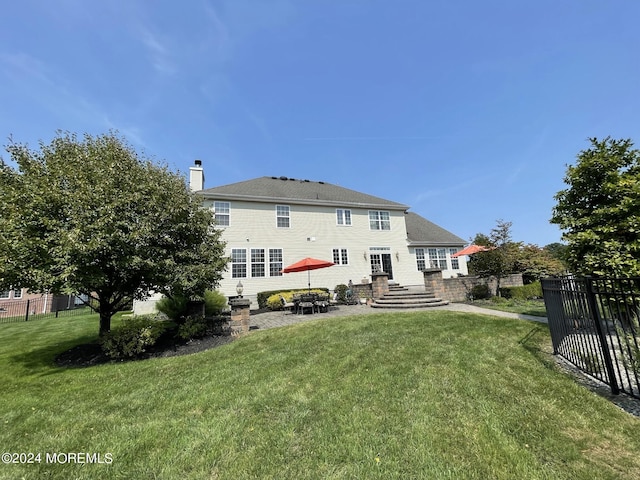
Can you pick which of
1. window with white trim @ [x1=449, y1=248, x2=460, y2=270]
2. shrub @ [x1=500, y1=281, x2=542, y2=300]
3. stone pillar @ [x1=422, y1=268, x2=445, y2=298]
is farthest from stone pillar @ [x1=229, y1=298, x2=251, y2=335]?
window with white trim @ [x1=449, y1=248, x2=460, y2=270]

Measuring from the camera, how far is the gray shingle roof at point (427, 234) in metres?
22.6

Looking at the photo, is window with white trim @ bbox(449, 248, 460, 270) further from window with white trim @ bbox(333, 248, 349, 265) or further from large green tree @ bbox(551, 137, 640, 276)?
large green tree @ bbox(551, 137, 640, 276)

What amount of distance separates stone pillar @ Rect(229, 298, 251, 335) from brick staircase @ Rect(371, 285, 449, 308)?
6825 mm

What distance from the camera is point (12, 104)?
8.47 metres

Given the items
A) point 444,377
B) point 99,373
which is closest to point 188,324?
point 99,373

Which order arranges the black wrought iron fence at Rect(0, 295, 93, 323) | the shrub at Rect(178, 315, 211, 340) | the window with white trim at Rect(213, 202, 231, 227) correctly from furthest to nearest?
the black wrought iron fence at Rect(0, 295, 93, 323)
the window with white trim at Rect(213, 202, 231, 227)
the shrub at Rect(178, 315, 211, 340)

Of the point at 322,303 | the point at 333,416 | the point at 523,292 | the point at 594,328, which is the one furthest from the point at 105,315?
the point at 523,292

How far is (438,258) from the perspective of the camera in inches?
893

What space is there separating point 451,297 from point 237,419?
13.9 meters

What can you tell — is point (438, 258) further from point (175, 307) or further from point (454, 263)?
point (175, 307)

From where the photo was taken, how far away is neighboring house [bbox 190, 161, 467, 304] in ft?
56.7

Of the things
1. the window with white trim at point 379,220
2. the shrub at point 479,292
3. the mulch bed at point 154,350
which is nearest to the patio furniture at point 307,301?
the mulch bed at point 154,350

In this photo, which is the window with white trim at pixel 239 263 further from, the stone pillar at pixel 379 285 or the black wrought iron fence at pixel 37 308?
the black wrought iron fence at pixel 37 308

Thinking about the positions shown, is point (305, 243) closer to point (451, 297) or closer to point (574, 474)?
point (451, 297)
